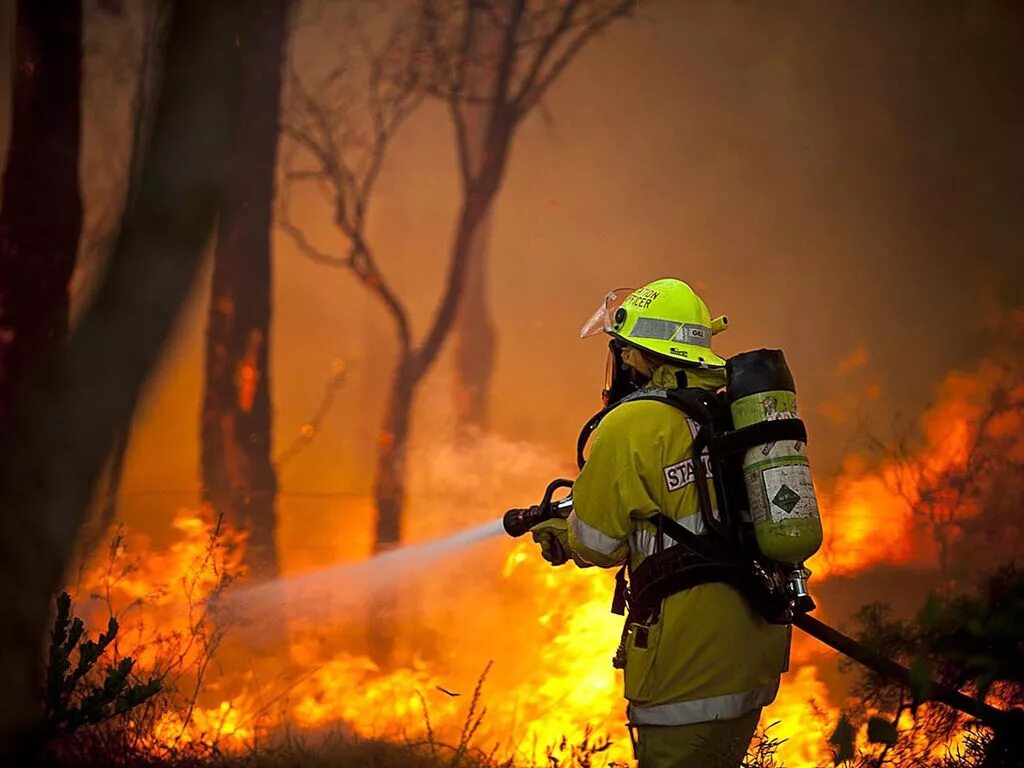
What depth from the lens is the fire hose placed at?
254 cm

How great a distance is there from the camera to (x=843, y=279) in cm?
577

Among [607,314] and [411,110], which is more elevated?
[411,110]

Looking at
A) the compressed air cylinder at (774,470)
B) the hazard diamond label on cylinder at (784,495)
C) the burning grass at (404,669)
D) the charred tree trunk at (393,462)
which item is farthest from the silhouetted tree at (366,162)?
the hazard diamond label on cylinder at (784,495)

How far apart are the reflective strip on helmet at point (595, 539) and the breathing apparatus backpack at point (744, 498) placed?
0.12 m

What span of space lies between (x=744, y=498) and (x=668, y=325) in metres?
0.59

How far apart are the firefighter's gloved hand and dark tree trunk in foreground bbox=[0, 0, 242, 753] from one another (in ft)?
8.39

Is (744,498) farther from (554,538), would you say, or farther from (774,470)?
(554,538)

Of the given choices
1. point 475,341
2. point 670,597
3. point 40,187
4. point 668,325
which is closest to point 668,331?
point 668,325

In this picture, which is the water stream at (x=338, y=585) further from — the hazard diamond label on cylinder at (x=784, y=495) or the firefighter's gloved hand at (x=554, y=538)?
the hazard diamond label on cylinder at (x=784, y=495)

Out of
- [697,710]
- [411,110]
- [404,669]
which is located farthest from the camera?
[411,110]

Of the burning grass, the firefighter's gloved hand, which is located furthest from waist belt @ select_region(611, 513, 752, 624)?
the burning grass

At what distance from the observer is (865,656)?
306 centimetres

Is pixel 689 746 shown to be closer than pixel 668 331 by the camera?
Yes

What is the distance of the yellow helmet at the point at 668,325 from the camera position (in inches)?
135
